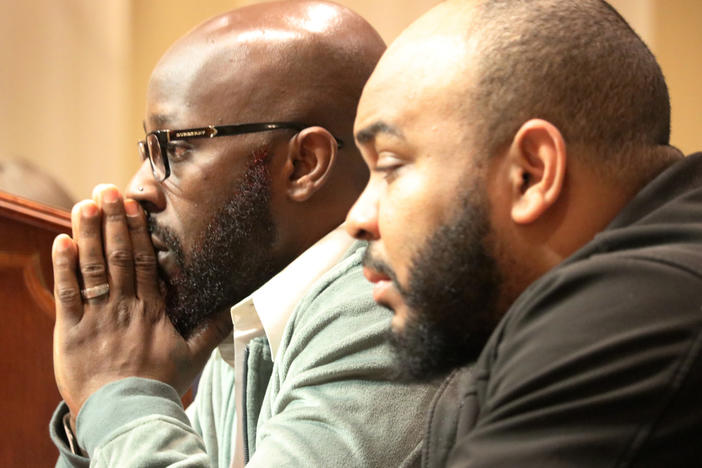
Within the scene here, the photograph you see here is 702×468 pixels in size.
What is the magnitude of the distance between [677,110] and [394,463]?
183cm

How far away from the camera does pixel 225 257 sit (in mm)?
1569

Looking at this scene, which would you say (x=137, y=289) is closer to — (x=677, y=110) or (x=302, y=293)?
(x=302, y=293)

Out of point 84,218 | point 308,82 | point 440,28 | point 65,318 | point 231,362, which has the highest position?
point 440,28

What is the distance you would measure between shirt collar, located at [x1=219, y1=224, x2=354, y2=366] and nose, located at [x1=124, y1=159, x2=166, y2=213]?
0.23m

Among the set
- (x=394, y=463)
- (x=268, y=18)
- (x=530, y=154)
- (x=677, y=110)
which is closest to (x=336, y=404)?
(x=394, y=463)

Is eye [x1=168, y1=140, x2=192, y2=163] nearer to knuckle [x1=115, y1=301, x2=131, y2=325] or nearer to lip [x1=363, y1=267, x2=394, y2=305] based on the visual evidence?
knuckle [x1=115, y1=301, x2=131, y2=325]

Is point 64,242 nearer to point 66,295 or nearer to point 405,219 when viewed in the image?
point 66,295

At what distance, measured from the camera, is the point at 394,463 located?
3.72 ft

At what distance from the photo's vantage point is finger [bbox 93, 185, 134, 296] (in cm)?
154

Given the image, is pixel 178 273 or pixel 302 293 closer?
pixel 302 293

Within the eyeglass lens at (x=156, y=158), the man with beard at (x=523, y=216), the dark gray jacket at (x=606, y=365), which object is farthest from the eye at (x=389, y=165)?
the eyeglass lens at (x=156, y=158)

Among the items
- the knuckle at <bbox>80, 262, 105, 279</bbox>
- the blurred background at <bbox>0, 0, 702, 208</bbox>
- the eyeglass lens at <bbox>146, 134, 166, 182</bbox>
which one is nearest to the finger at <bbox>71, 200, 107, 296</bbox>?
the knuckle at <bbox>80, 262, 105, 279</bbox>

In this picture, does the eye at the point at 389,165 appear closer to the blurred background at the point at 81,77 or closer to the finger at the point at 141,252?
the finger at the point at 141,252

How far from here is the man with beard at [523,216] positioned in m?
0.77
